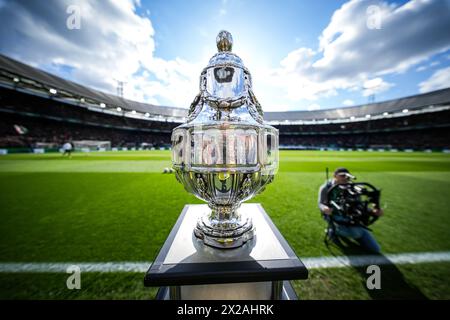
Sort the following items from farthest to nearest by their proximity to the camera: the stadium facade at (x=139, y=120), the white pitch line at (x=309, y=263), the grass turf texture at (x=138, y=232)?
the stadium facade at (x=139, y=120)
the white pitch line at (x=309, y=263)
the grass turf texture at (x=138, y=232)

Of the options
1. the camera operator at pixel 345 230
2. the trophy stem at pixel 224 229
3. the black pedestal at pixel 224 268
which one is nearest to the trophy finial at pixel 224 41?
the trophy stem at pixel 224 229

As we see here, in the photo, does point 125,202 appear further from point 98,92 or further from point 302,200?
point 98,92

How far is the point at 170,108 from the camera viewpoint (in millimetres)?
40344

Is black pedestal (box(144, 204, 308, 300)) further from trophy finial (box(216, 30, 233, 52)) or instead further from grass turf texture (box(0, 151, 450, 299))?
trophy finial (box(216, 30, 233, 52))

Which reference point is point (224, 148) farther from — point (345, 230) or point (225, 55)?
point (345, 230)

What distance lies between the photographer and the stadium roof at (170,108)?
18.3m

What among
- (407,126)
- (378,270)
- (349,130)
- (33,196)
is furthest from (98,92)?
(407,126)

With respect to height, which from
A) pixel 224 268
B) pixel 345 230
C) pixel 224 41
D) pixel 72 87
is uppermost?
pixel 72 87

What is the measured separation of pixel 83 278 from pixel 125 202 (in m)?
1.82

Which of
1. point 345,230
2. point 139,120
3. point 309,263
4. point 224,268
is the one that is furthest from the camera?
point 139,120

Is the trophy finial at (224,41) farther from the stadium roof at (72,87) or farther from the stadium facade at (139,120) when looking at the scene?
the stadium facade at (139,120)

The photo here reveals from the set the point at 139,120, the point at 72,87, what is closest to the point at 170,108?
the point at 139,120

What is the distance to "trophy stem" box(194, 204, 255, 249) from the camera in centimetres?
74

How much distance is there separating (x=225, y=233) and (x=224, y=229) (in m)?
0.02
